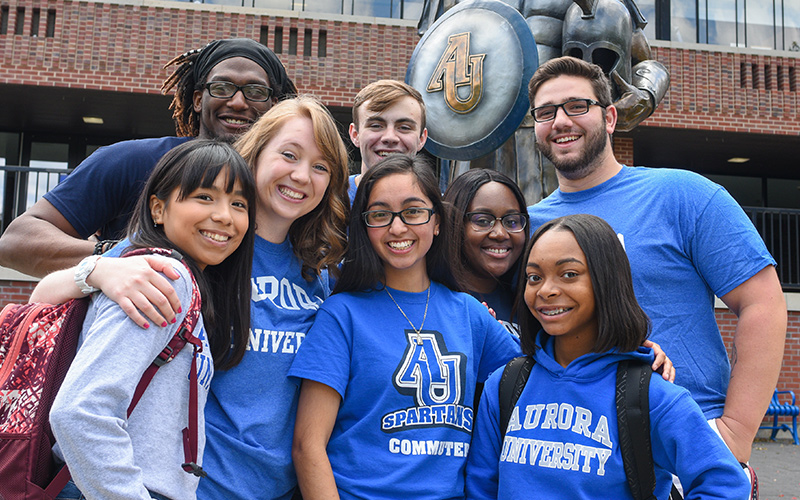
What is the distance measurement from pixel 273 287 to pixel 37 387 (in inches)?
28.5

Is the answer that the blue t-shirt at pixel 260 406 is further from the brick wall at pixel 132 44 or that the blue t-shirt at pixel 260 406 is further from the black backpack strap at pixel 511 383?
the brick wall at pixel 132 44

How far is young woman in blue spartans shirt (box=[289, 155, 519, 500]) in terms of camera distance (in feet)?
6.27

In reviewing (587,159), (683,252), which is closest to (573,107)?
(587,159)

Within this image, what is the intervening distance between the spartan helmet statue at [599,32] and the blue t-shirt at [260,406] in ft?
10.1

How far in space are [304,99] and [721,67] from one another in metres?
12.8

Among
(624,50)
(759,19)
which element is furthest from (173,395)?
(759,19)

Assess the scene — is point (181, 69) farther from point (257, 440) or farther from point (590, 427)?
point (590, 427)

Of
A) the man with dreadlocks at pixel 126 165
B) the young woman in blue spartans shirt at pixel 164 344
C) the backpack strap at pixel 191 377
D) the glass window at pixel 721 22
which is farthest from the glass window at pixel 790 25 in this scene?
the backpack strap at pixel 191 377

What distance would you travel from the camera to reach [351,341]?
6.69ft

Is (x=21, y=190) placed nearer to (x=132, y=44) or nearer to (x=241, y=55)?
(x=132, y=44)

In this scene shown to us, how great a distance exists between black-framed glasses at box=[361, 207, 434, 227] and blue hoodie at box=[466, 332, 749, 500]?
552 millimetres

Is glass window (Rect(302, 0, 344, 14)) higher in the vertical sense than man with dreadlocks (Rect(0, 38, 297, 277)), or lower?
higher

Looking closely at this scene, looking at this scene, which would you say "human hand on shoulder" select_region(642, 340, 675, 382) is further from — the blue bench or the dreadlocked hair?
the blue bench

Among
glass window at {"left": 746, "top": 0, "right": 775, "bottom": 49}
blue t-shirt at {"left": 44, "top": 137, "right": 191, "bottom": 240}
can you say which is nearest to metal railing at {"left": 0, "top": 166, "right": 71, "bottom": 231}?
blue t-shirt at {"left": 44, "top": 137, "right": 191, "bottom": 240}
